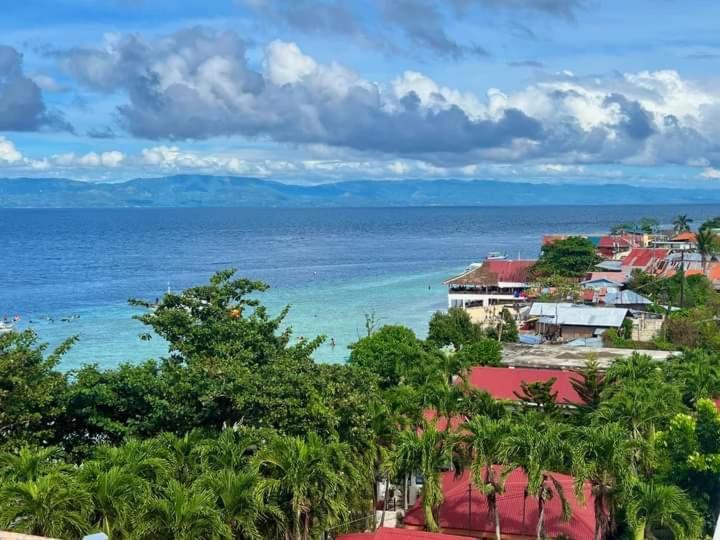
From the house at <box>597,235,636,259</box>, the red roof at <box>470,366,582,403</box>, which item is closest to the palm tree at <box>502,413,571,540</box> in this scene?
the red roof at <box>470,366,582,403</box>

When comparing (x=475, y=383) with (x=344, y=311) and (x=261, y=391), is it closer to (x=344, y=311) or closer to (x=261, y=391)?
(x=261, y=391)

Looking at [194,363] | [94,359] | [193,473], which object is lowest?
[94,359]

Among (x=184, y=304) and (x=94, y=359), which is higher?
(x=184, y=304)

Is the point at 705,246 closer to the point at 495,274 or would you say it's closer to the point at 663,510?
the point at 495,274

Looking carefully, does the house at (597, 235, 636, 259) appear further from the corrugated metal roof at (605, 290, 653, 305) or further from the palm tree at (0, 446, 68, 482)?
Result: the palm tree at (0, 446, 68, 482)

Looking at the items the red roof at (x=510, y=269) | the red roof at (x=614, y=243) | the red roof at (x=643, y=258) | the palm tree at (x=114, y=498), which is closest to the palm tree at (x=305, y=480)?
the palm tree at (x=114, y=498)

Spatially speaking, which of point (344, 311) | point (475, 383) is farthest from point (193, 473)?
point (344, 311)
